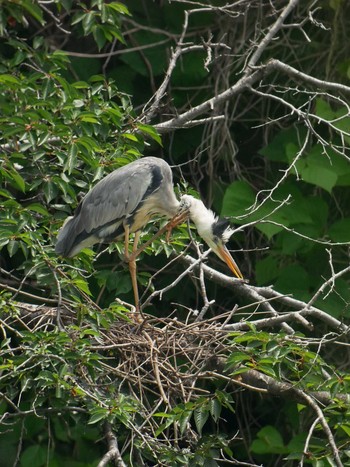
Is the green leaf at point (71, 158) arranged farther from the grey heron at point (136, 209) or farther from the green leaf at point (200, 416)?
the green leaf at point (200, 416)

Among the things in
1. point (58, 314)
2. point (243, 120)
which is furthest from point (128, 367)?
point (243, 120)

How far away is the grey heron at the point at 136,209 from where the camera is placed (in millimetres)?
5473

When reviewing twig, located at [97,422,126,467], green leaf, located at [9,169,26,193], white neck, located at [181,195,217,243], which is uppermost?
green leaf, located at [9,169,26,193]

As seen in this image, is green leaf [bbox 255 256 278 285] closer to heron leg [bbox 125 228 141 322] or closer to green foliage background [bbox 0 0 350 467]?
green foliage background [bbox 0 0 350 467]

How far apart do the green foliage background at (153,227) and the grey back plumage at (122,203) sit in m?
0.09

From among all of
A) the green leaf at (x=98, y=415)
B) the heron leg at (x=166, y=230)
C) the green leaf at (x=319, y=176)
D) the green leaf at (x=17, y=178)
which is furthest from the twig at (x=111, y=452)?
the green leaf at (x=319, y=176)

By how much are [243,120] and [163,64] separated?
59 centimetres

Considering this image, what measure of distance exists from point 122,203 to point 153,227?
30 centimetres

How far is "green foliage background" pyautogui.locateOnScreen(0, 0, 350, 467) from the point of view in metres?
4.26

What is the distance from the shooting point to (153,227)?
592 cm

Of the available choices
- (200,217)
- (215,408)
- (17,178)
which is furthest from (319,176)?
(215,408)

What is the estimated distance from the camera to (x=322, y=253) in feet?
20.9

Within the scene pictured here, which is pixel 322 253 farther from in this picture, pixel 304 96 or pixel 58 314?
pixel 58 314

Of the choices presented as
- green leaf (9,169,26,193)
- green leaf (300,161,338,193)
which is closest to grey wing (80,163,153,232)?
green leaf (9,169,26,193)
